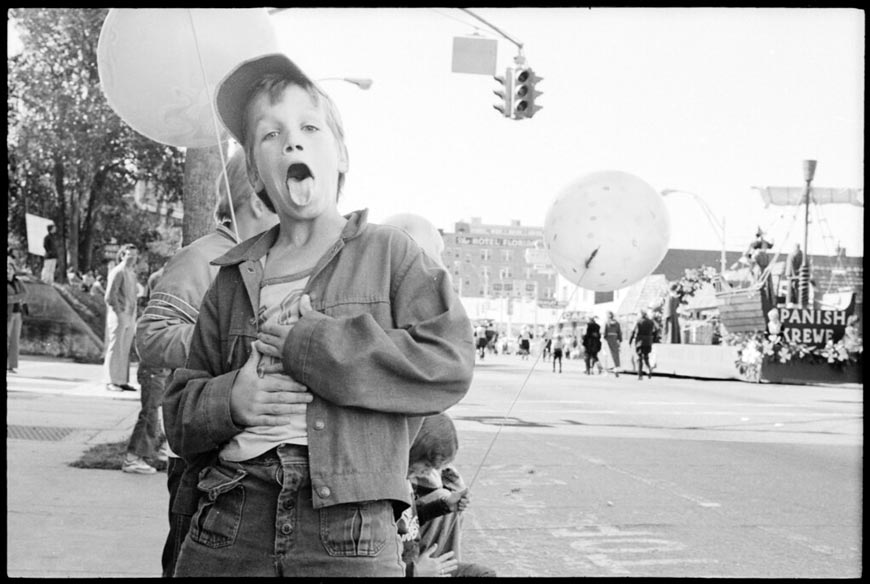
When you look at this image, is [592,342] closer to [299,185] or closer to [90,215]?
[90,215]

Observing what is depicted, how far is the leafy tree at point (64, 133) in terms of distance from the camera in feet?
84.6

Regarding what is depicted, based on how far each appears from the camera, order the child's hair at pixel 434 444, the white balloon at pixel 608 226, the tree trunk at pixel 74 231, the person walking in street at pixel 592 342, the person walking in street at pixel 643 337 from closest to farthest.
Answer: the child's hair at pixel 434 444 < the white balloon at pixel 608 226 < the person walking in street at pixel 643 337 < the person walking in street at pixel 592 342 < the tree trunk at pixel 74 231

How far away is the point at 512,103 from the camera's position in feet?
50.4

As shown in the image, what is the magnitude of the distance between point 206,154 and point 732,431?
7.22 meters

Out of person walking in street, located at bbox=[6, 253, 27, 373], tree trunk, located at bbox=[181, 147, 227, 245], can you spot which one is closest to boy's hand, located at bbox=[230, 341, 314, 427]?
tree trunk, located at bbox=[181, 147, 227, 245]

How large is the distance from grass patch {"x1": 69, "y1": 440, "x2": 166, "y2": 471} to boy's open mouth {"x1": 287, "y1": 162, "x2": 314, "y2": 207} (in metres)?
5.30

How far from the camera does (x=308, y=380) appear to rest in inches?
69.2

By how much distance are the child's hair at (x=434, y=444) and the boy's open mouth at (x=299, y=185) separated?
1.16 meters

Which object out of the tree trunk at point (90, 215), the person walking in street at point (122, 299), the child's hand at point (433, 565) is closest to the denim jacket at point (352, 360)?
the child's hand at point (433, 565)

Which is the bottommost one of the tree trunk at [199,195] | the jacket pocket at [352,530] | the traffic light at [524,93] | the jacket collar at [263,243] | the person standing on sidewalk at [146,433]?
the person standing on sidewalk at [146,433]

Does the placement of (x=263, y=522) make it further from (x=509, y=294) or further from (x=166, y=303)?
(x=509, y=294)

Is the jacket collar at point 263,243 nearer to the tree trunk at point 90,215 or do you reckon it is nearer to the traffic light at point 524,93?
the traffic light at point 524,93

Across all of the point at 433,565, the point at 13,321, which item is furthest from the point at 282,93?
the point at 13,321

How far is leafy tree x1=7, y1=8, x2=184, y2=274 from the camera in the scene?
2578 centimetres
